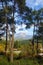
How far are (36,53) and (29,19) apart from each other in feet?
18.2

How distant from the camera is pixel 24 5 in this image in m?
30.7

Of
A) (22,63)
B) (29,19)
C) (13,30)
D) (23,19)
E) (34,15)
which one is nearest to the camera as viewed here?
(22,63)

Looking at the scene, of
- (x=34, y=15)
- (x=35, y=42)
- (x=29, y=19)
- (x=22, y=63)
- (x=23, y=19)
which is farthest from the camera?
(x=35, y=42)

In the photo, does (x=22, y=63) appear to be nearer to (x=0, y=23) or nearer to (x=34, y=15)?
(x=0, y=23)

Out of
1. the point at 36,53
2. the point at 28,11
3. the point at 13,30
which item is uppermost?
the point at 28,11

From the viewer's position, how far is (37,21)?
3744 centimetres

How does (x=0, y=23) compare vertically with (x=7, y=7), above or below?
below

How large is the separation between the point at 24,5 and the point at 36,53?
876 cm

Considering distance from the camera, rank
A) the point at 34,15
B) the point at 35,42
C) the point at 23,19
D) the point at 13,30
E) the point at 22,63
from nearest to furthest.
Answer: the point at 22,63, the point at 13,30, the point at 23,19, the point at 34,15, the point at 35,42

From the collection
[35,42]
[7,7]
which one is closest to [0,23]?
[7,7]

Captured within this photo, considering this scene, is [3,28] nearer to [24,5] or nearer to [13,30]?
[13,30]

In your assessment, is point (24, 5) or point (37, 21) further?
point (37, 21)

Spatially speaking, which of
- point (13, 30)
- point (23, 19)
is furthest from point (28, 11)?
point (13, 30)

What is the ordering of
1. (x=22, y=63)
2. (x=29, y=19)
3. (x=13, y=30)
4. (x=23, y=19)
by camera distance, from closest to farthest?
(x=22, y=63)
(x=13, y=30)
(x=23, y=19)
(x=29, y=19)
